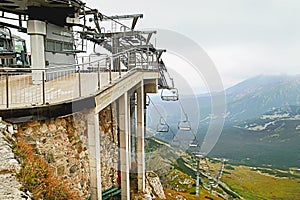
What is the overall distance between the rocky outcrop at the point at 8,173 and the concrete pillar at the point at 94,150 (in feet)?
8.89

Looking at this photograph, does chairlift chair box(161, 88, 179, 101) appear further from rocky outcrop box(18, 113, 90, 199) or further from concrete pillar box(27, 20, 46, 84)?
rocky outcrop box(18, 113, 90, 199)

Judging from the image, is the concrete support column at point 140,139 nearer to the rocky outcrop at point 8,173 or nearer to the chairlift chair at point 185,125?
the chairlift chair at point 185,125

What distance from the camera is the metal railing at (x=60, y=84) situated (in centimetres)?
705

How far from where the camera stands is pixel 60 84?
10.0 m

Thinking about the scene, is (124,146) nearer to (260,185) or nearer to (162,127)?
(162,127)

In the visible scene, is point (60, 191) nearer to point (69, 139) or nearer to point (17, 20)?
point (69, 139)

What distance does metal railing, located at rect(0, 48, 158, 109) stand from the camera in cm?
705

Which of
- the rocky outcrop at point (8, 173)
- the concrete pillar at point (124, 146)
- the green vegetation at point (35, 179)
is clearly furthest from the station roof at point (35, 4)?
the rocky outcrop at point (8, 173)

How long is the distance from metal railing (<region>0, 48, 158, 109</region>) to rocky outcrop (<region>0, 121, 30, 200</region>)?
1.34m

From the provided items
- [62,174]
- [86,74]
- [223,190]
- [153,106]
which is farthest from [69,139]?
[223,190]

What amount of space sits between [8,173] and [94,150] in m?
3.54

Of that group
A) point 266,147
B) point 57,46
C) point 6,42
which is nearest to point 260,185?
point 266,147

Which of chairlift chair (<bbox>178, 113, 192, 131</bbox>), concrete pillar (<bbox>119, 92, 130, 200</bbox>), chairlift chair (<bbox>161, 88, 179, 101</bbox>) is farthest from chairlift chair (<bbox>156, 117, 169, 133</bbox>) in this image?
concrete pillar (<bbox>119, 92, 130, 200</bbox>)

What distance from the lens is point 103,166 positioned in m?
10.2
